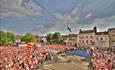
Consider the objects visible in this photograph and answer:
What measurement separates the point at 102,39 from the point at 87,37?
12.8 m

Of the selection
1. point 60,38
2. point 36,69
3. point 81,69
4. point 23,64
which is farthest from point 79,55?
point 60,38

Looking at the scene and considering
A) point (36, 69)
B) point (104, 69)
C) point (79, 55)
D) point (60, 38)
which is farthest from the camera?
point (60, 38)

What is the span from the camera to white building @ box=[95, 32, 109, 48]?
89213 millimetres

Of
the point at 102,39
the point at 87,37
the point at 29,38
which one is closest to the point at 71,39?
the point at 87,37

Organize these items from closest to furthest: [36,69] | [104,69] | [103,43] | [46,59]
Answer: [104,69] → [36,69] → [46,59] → [103,43]

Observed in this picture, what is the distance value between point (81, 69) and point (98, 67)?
594 cm

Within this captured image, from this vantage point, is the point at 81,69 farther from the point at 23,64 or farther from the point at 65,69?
the point at 23,64

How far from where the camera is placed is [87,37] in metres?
103

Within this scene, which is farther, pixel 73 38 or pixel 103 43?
pixel 73 38

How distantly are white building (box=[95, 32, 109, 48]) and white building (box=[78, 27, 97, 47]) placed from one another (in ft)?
11.1

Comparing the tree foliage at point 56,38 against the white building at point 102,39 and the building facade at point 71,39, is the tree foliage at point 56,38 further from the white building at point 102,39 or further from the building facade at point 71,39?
the white building at point 102,39

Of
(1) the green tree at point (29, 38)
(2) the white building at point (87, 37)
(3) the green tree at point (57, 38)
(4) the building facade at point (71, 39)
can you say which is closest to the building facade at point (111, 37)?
(2) the white building at point (87, 37)

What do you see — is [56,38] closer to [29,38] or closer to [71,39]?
[71,39]

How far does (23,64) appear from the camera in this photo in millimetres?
26094
